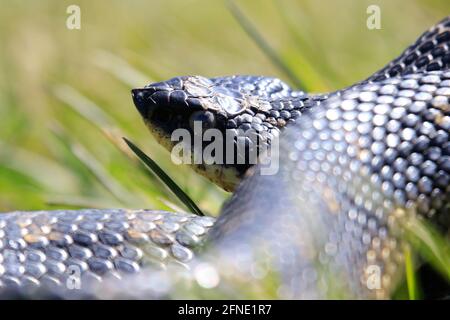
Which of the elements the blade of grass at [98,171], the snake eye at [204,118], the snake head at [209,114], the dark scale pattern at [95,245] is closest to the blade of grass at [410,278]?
the dark scale pattern at [95,245]

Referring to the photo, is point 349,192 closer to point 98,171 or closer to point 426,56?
point 426,56

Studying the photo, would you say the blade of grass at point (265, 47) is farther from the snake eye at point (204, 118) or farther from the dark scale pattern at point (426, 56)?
the snake eye at point (204, 118)

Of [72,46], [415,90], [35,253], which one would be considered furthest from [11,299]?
[72,46]

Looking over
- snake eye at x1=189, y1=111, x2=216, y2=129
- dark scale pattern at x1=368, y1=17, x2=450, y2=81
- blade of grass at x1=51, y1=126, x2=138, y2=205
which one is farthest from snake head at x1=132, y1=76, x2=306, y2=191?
blade of grass at x1=51, y1=126, x2=138, y2=205

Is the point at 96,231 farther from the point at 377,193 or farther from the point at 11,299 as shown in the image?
the point at 377,193

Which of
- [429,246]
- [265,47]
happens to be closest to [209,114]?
[429,246]

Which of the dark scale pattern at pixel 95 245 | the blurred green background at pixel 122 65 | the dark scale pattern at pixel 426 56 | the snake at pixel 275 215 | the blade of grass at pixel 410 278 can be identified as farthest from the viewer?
the blurred green background at pixel 122 65
